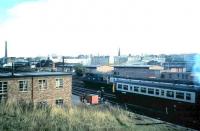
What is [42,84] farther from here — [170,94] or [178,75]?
[178,75]

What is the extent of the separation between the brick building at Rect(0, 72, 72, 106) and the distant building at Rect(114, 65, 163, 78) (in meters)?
26.7

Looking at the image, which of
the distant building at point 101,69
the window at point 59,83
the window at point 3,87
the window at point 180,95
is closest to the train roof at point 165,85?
the window at point 180,95

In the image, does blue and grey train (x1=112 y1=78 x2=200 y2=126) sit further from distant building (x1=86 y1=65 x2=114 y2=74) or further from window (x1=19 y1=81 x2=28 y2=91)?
distant building (x1=86 y1=65 x2=114 y2=74)

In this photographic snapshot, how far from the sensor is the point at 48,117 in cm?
1507

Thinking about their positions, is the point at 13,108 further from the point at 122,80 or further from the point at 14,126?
the point at 122,80

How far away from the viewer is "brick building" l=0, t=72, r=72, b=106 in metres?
30.1

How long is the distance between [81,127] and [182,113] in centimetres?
1714

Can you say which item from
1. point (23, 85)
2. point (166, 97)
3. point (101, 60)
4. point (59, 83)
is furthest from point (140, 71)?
point (101, 60)

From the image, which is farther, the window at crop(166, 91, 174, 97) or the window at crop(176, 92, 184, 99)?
the window at crop(166, 91, 174, 97)

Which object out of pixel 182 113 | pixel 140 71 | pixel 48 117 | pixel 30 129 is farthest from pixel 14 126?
pixel 140 71

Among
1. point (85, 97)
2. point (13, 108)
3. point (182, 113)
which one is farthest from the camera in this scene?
point (85, 97)

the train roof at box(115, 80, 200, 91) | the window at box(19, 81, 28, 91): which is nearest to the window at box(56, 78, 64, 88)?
the window at box(19, 81, 28, 91)

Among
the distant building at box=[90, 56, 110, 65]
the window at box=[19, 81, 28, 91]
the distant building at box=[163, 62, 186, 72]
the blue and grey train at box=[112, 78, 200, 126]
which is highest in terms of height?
the distant building at box=[90, 56, 110, 65]

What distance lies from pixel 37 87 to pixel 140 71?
31687 mm
